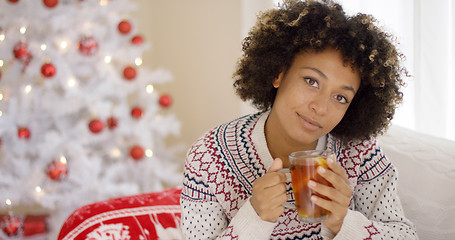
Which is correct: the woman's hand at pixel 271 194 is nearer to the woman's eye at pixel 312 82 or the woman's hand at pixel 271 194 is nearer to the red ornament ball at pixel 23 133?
the woman's eye at pixel 312 82

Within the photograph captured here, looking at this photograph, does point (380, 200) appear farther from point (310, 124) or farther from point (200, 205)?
A: point (200, 205)

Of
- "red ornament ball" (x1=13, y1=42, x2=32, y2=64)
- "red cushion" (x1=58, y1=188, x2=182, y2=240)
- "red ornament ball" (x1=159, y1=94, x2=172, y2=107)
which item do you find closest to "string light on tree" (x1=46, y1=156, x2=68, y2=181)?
"red ornament ball" (x1=13, y1=42, x2=32, y2=64)

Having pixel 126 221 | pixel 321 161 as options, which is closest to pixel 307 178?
pixel 321 161

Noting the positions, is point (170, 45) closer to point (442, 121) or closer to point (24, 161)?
point (24, 161)

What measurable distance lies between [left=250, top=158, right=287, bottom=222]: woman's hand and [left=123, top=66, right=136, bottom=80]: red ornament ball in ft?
6.58

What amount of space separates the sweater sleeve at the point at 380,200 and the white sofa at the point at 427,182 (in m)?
0.12

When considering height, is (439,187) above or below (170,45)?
below

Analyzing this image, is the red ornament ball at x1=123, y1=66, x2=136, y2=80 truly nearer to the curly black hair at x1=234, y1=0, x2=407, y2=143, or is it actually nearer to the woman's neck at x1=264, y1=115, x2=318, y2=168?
the curly black hair at x1=234, y1=0, x2=407, y2=143

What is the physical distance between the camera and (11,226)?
295cm

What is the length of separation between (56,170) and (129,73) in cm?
77

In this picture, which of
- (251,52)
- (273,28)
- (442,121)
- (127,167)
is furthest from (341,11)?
(127,167)

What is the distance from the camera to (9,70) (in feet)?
9.31

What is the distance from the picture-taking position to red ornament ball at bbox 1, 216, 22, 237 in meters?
2.95

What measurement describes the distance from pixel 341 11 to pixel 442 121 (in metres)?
0.95
